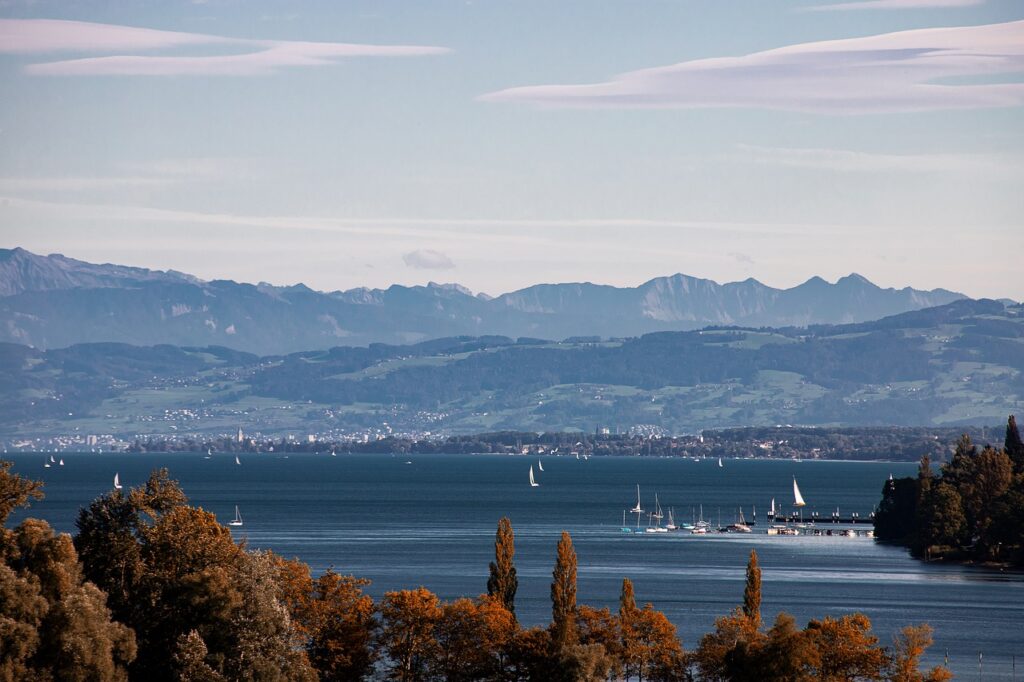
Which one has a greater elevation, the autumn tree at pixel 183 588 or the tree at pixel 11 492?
the tree at pixel 11 492

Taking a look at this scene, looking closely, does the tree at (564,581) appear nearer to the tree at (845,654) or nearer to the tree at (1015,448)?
the tree at (845,654)

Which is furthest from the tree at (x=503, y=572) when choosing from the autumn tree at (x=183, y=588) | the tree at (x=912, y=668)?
the tree at (x=912, y=668)

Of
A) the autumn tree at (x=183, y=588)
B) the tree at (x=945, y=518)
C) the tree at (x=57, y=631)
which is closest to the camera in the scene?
the tree at (x=57, y=631)

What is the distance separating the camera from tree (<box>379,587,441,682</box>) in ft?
256

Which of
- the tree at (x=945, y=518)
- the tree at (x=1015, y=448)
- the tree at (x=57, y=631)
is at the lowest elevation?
the tree at (x=57, y=631)

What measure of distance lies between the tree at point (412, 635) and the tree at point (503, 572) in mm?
13607

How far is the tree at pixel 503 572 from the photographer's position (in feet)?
305

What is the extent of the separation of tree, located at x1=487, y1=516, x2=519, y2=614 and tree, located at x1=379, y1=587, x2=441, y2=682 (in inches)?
536

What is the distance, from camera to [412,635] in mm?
78375

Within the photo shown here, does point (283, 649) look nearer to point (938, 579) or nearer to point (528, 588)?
point (528, 588)

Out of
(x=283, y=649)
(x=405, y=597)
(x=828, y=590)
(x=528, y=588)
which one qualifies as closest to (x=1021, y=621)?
(x=828, y=590)

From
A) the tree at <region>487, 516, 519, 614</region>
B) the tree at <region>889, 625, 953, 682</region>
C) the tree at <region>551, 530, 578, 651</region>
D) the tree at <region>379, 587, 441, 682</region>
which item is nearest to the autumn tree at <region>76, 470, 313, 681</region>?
the tree at <region>379, 587, 441, 682</region>

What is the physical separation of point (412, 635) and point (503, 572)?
15.7m

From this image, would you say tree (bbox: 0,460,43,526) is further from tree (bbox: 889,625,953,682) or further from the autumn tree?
tree (bbox: 889,625,953,682)
